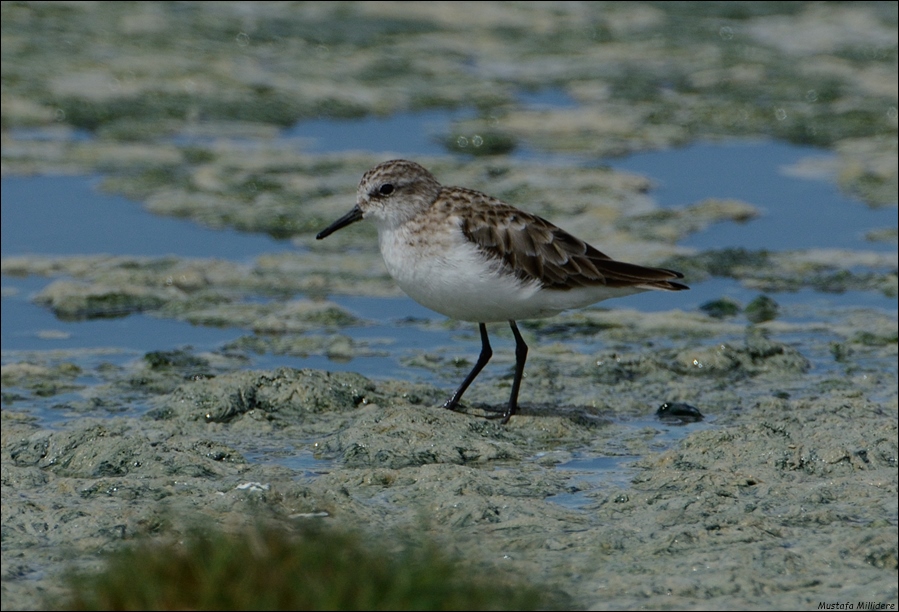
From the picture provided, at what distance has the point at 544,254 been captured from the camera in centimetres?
636

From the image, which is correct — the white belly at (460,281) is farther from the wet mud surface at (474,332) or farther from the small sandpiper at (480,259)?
the wet mud surface at (474,332)

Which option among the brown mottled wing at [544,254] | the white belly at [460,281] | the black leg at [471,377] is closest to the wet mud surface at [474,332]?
the black leg at [471,377]

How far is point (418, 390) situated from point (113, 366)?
1866mm

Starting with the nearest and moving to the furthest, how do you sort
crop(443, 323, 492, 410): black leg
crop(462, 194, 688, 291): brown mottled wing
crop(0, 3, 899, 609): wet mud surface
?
crop(0, 3, 899, 609): wet mud surface < crop(462, 194, 688, 291): brown mottled wing < crop(443, 323, 492, 410): black leg

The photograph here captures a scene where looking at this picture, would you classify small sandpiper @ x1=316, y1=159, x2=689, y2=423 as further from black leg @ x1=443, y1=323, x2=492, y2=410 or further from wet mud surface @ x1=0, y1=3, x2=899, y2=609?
wet mud surface @ x1=0, y1=3, x2=899, y2=609

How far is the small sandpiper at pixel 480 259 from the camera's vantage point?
6.16 meters

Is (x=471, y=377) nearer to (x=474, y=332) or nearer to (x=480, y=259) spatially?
(x=480, y=259)

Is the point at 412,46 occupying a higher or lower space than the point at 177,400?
higher

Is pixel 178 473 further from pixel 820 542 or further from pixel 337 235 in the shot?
pixel 337 235

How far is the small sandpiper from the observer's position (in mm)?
6161

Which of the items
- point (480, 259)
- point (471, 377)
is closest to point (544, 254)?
point (480, 259)

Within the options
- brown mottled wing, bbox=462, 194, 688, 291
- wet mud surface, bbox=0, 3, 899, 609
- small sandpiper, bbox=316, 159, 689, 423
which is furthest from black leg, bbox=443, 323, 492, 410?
brown mottled wing, bbox=462, 194, 688, 291

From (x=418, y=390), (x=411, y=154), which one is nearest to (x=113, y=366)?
(x=418, y=390)

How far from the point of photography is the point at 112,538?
445 cm
